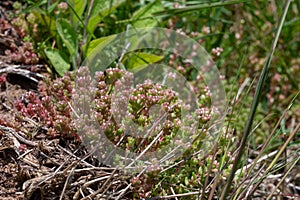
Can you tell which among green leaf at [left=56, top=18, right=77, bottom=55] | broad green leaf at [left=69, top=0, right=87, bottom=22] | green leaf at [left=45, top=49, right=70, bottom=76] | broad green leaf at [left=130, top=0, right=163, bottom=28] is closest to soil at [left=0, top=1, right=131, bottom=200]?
green leaf at [left=45, top=49, right=70, bottom=76]

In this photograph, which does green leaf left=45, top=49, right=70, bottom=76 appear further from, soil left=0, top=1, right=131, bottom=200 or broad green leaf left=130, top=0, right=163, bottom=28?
broad green leaf left=130, top=0, right=163, bottom=28

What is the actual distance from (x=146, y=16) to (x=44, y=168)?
45.9 inches

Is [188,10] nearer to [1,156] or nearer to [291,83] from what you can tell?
[291,83]

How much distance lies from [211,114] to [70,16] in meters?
0.93

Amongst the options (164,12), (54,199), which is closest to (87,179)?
(54,199)

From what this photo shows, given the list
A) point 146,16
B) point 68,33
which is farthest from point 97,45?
point 146,16

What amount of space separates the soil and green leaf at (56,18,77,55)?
44 centimetres

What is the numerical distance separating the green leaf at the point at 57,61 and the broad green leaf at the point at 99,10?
0.72 ft

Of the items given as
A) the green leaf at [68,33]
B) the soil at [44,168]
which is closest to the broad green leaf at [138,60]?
the green leaf at [68,33]

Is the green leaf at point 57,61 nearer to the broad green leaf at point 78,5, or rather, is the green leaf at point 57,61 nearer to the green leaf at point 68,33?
the green leaf at point 68,33

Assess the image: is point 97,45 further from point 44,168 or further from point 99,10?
point 44,168

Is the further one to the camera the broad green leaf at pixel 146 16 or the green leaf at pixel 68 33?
the broad green leaf at pixel 146 16

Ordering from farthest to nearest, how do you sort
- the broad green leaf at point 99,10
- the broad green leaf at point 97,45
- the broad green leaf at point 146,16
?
the broad green leaf at point 146,16, the broad green leaf at point 99,10, the broad green leaf at point 97,45

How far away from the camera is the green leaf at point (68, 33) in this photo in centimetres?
259
